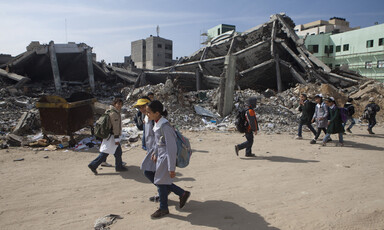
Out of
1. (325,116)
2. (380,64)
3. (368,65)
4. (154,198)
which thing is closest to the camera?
(154,198)

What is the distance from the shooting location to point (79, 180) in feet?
13.5

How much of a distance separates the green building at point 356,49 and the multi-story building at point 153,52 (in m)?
25.9

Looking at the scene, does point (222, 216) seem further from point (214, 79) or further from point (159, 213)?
point (214, 79)

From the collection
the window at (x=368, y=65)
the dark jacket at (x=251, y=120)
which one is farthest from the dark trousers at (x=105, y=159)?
the window at (x=368, y=65)

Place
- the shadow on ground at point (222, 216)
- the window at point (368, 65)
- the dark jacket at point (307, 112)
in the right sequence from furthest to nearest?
the window at point (368, 65) < the dark jacket at point (307, 112) < the shadow on ground at point (222, 216)

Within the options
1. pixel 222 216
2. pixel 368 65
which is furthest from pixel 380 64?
pixel 222 216

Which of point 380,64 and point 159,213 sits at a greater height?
point 380,64

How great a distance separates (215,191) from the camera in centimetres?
361

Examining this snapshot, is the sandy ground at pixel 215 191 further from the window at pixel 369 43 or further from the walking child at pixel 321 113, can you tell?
the window at pixel 369 43

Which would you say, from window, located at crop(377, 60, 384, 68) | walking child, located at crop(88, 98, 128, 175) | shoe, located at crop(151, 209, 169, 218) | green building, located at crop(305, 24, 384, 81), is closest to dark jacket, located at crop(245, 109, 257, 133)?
walking child, located at crop(88, 98, 128, 175)

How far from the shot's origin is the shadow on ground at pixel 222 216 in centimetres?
266

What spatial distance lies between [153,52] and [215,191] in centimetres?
4720

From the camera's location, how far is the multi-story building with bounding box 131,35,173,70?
48406 mm

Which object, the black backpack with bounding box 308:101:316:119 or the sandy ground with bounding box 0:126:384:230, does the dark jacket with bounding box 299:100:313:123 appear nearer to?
the black backpack with bounding box 308:101:316:119
